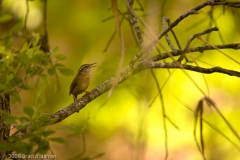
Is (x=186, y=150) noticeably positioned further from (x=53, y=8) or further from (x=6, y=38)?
(x=6, y=38)

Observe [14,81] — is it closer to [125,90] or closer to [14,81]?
[14,81]

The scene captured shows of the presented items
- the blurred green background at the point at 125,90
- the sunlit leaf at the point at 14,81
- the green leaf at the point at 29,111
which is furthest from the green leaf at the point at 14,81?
the blurred green background at the point at 125,90

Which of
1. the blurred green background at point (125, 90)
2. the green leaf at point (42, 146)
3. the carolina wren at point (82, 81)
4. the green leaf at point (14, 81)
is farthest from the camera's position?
the blurred green background at point (125, 90)

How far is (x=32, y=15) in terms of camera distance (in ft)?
17.1

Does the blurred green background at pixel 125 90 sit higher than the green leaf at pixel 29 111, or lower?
higher

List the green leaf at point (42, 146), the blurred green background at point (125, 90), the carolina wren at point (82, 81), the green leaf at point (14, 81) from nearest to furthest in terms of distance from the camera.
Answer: the green leaf at point (42, 146) → the green leaf at point (14, 81) → the carolina wren at point (82, 81) → the blurred green background at point (125, 90)

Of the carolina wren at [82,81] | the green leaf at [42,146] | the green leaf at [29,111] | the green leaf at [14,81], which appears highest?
the carolina wren at [82,81]

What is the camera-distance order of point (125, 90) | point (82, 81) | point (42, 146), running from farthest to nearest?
point (125, 90) < point (82, 81) < point (42, 146)

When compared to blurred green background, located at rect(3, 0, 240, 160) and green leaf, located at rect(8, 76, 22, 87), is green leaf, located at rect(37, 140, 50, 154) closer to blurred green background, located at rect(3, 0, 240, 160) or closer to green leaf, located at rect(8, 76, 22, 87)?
green leaf, located at rect(8, 76, 22, 87)

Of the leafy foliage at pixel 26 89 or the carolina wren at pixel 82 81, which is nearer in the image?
the leafy foliage at pixel 26 89

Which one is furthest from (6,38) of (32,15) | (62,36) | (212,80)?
(62,36)

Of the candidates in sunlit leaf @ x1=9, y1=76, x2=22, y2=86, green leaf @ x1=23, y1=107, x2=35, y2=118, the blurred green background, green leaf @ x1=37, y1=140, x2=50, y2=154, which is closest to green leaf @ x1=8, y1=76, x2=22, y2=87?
sunlit leaf @ x1=9, y1=76, x2=22, y2=86

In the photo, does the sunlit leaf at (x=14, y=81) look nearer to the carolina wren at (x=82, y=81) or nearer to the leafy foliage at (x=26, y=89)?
the leafy foliage at (x=26, y=89)

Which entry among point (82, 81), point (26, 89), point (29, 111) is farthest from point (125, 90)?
point (29, 111)
